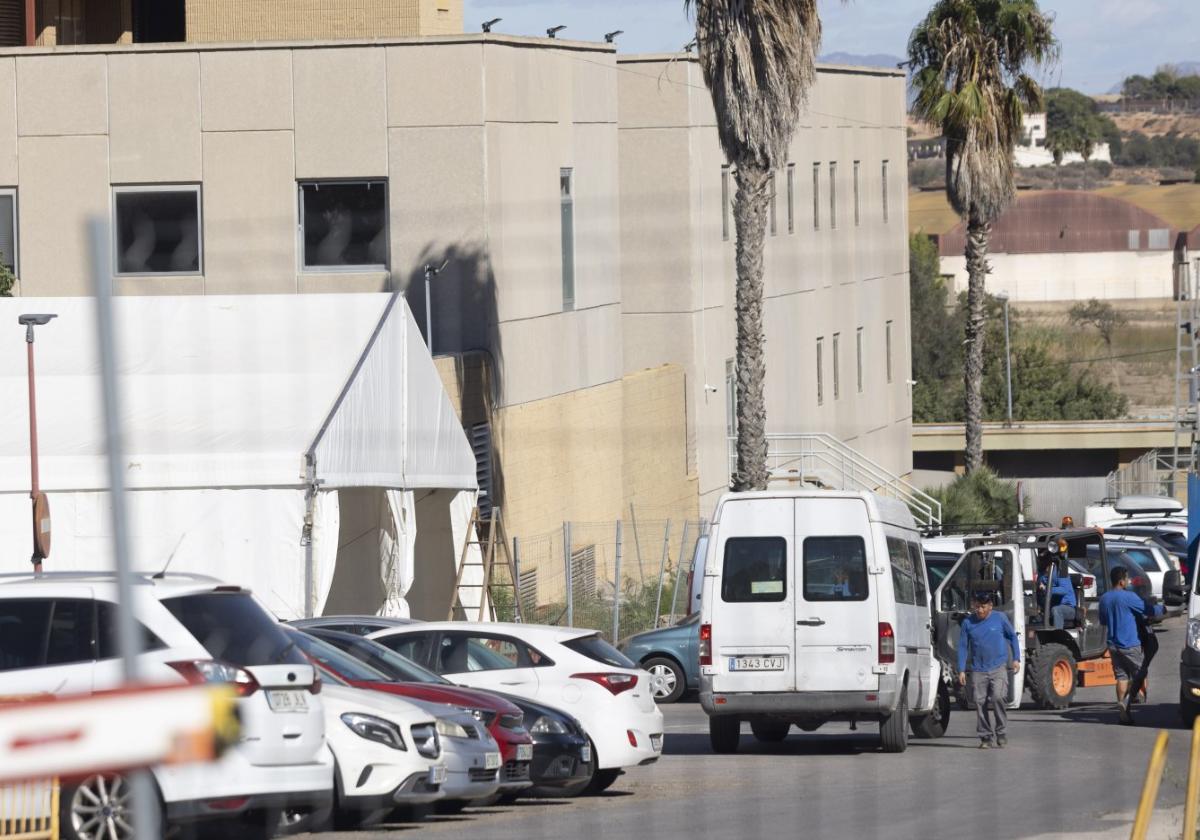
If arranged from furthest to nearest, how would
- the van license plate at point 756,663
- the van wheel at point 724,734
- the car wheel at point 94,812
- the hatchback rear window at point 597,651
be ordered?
1. the van wheel at point 724,734
2. the van license plate at point 756,663
3. the hatchback rear window at point 597,651
4. the car wheel at point 94,812

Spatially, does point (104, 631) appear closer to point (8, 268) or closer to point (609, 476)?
point (8, 268)

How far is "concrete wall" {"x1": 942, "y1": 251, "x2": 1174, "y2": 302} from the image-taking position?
118688 millimetres

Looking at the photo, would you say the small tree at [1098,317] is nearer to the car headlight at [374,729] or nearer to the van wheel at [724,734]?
the van wheel at [724,734]

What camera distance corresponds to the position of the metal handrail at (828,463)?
42.8 meters

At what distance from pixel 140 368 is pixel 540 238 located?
36.1 feet

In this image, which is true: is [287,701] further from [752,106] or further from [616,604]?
[752,106]

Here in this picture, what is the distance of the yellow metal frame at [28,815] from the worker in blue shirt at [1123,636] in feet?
44.1

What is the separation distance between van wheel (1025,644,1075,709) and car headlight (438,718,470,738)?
→ 1112 centimetres

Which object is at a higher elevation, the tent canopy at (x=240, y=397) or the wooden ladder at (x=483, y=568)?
the tent canopy at (x=240, y=397)

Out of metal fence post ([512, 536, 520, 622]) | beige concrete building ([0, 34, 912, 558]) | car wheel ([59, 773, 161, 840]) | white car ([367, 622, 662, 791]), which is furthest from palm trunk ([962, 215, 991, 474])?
car wheel ([59, 773, 161, 840])

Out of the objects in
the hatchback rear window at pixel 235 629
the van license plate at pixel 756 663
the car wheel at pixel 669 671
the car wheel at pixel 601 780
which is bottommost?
the car wheel at pixel 669 671

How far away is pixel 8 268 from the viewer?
100 feet

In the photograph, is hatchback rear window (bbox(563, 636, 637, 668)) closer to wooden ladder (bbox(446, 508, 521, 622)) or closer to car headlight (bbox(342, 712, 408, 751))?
car headlight (bbox(342, 712, 408, 751))

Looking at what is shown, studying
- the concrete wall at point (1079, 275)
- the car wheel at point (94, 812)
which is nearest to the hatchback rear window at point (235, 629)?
the car wheel at point (94, 812)
